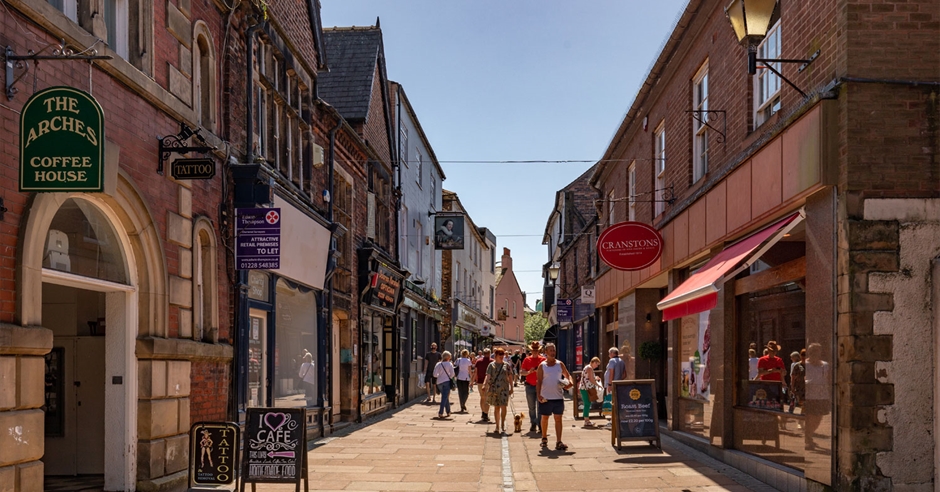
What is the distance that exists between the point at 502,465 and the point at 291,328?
5.19m

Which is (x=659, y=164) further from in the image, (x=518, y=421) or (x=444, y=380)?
(x=444, y=380)

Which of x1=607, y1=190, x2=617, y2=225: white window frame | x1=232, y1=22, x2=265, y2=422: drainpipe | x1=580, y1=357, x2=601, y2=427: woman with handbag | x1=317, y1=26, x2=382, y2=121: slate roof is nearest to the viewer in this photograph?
x1=232, y1=22, x2=265, y2=422: drainpipe

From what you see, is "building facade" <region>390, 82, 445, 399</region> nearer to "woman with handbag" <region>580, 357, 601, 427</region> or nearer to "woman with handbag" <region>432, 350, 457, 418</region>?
"woman with handbag" <region>432, 350, 457, 418</region>

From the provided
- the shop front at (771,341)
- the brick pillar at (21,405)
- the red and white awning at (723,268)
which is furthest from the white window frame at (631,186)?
the brick pillar at (21,405)

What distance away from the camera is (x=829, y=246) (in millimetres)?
9352

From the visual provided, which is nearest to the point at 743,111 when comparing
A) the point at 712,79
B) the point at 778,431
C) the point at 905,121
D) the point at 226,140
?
the point at 712,79

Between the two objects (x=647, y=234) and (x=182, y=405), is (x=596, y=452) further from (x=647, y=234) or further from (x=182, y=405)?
(x=182, y=405)

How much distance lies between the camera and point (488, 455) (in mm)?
14367

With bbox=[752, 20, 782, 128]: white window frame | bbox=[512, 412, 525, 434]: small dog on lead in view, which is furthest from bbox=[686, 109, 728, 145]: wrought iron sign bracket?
bbox=[512, 412, 525, 434]: small dog on lead

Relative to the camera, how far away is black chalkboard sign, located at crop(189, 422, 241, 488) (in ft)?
28.3

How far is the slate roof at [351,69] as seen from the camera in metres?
23.4

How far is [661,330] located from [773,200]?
10.5 metres

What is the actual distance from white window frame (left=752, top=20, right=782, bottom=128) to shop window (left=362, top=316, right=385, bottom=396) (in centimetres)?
1281

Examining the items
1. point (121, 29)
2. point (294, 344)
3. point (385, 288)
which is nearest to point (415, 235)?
point (385, 288)
